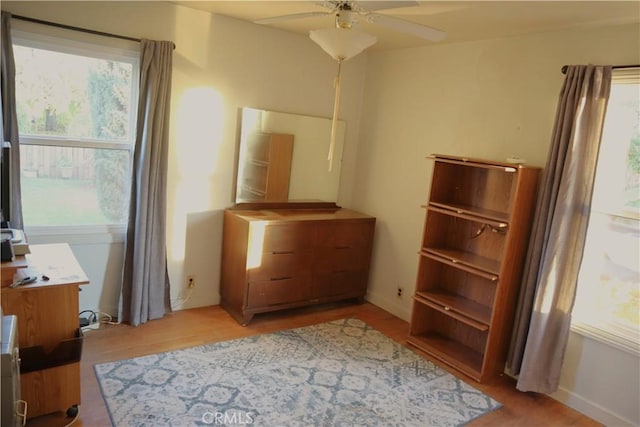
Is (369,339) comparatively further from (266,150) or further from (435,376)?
(266,150)

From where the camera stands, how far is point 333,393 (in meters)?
2.67

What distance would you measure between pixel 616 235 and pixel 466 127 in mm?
1247

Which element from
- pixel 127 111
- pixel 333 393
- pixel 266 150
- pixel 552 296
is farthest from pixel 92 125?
pixel 552 296

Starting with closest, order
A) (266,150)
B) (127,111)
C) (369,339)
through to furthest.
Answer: (127,111)
(369,339)
(266,150)

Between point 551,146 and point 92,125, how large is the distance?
3.02 metres

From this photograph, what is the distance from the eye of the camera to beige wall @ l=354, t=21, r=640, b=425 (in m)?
2.62

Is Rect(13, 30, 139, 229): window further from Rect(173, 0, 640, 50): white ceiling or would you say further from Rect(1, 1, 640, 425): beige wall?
Rect(173, 0, 640, 50): white ceiling


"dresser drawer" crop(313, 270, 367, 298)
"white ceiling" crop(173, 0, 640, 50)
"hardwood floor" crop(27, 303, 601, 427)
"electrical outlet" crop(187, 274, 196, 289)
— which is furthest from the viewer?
"dresser drawer" crop(313, 270, 367, 298)

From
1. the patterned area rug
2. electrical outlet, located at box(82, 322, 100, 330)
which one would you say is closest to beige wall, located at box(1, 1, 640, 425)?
electrical outlet, located at box(82, 322, 100, 330)

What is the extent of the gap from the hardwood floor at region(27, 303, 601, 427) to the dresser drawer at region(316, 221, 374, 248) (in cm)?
60

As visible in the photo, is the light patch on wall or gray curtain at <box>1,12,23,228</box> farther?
the light patch on wall

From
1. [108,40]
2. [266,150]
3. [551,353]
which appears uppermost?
[108,40]

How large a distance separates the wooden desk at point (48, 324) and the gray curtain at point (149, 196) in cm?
100

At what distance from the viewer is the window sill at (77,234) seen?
119 inches
